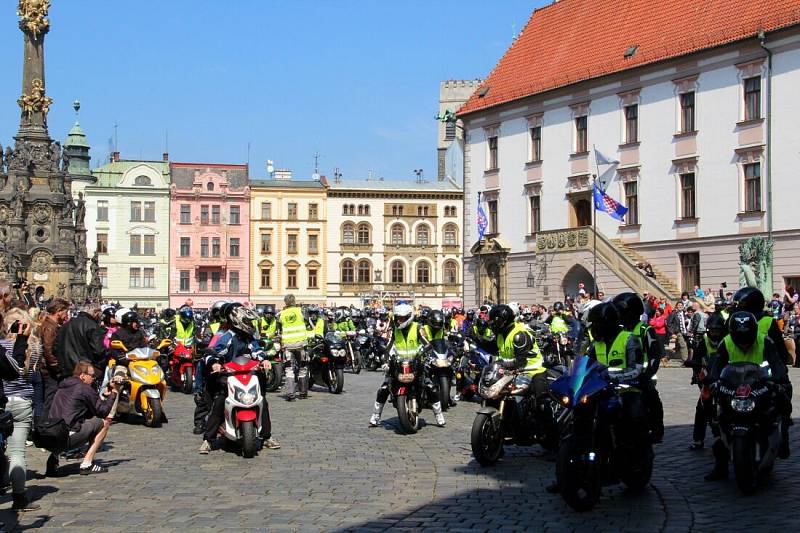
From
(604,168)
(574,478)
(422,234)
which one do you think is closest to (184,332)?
(574,478)

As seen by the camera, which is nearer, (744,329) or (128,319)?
(744,329)

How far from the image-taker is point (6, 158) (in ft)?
132

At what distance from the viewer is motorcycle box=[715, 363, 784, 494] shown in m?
10.1

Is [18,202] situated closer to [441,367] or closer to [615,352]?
[441,367]

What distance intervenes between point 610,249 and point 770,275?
7139 millimetres

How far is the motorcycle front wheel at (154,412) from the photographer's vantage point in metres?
16.3

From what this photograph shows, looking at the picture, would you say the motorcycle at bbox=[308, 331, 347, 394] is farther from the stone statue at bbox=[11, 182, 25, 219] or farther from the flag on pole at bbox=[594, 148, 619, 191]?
the flag on pole at bbox=[594, 148, 619, 191]

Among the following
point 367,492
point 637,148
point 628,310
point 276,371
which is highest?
point 637,148

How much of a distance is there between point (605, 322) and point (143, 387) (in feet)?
27.9

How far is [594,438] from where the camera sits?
9.52 m

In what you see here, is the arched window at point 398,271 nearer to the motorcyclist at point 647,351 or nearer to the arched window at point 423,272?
the arched window at point 423,272

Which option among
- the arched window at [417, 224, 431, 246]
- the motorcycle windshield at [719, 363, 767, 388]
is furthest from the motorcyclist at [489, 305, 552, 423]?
the arched window at [417, 224, 431, 246]

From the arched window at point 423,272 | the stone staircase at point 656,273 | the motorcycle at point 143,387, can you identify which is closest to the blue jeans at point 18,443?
the motorcycle at point 143,387

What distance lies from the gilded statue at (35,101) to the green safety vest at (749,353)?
34096mm
